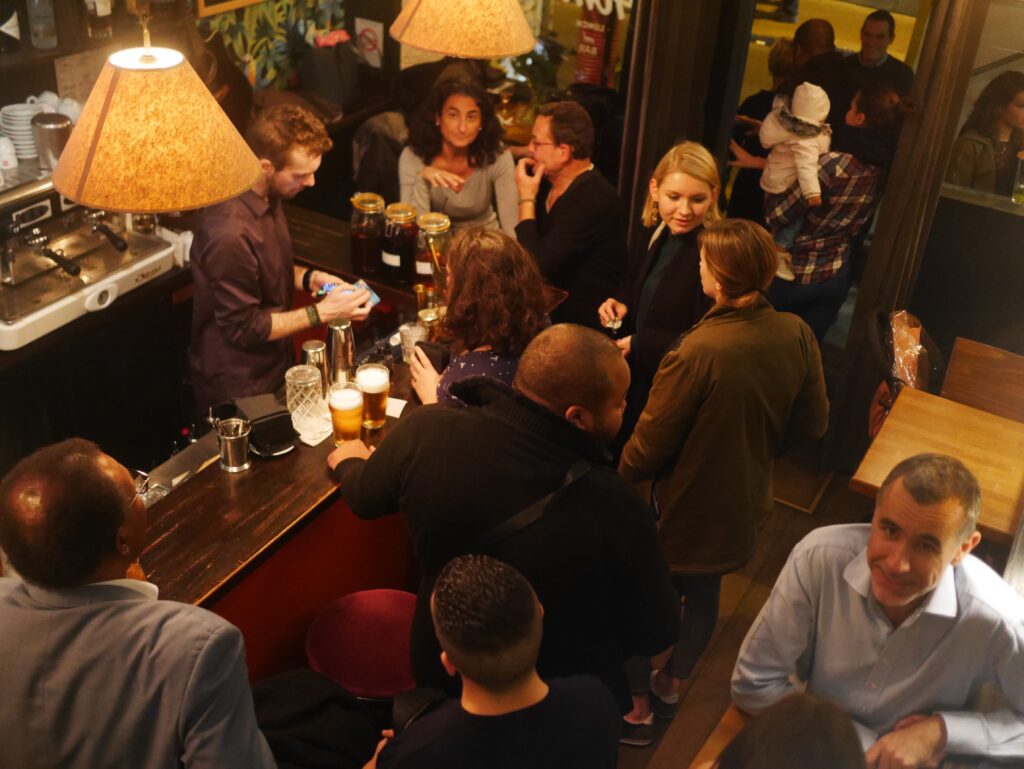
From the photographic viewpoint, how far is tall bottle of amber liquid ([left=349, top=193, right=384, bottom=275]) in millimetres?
3863

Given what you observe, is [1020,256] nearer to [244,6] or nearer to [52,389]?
[244,6]

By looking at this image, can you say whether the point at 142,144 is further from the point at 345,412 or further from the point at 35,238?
the point at 35,238

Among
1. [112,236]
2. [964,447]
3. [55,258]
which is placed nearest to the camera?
[964,447]

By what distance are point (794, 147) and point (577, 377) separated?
2690 millimetres

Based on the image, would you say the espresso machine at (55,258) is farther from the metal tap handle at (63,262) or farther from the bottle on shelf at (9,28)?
the bottle on shelf at (9,28)

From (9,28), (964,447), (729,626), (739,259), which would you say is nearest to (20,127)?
(9,28)

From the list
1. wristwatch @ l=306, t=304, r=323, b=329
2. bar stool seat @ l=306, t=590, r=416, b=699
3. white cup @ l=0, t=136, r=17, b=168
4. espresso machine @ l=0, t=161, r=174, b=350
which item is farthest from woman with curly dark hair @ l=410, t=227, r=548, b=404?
white cup @ l=0, t=136, r=17, b=168

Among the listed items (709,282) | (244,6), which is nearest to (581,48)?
(244,6)

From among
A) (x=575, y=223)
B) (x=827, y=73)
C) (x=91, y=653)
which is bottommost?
(x=91, y=653)

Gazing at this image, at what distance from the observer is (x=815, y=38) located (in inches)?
187

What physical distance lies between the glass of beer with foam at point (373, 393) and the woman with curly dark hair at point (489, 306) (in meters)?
0.17

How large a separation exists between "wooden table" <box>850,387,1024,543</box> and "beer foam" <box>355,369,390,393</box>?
147 centimetres

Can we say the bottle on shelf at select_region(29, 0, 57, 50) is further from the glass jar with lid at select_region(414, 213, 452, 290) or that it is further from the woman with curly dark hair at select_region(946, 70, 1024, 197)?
the woman with curly dark hair at select_region(946, 70, 1024, 197)

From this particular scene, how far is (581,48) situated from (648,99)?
1.12 meters
